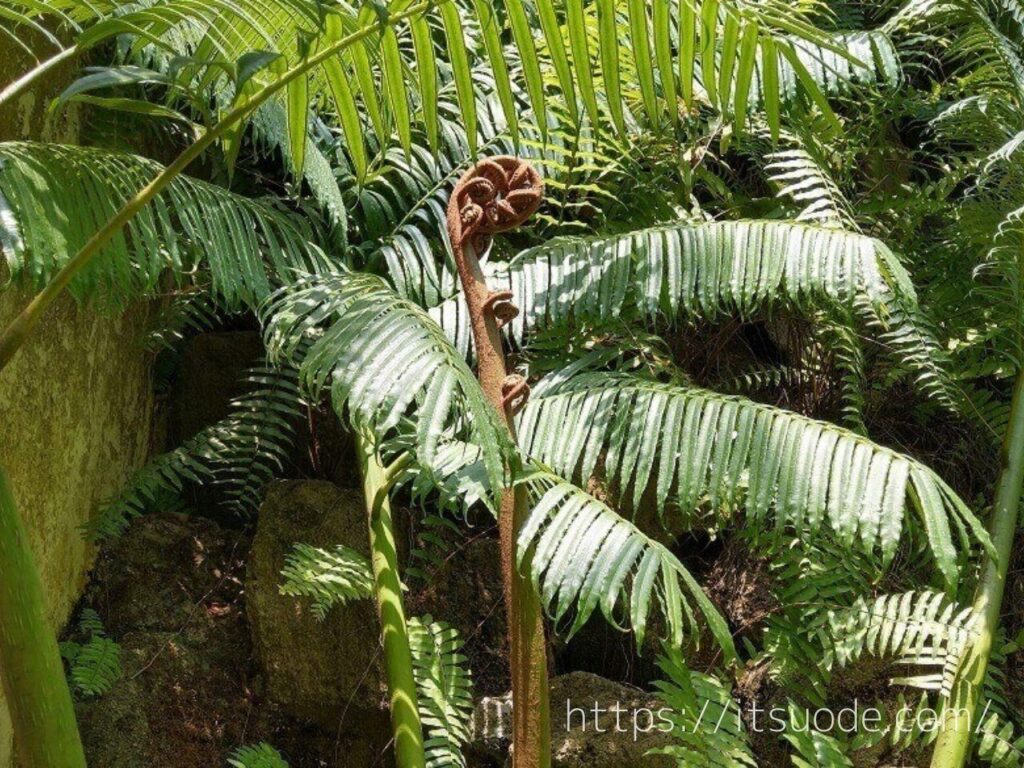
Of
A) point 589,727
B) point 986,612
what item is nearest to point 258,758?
point 589,727

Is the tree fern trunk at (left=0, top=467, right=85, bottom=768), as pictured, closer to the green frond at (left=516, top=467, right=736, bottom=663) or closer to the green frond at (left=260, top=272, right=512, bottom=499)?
the green frond at (left=260, top=272, right=512, bottom=499)

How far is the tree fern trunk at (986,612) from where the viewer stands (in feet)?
6.43

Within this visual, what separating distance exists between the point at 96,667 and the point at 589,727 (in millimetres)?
932

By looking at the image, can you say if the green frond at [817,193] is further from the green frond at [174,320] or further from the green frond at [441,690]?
the green frond at [174,320]

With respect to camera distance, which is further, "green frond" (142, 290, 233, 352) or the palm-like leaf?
"green frond" (142, 290, 233, 352)

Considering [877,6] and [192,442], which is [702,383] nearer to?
[192,442]

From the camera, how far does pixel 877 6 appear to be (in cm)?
365

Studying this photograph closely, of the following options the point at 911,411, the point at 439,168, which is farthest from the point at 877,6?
the point at 439,168

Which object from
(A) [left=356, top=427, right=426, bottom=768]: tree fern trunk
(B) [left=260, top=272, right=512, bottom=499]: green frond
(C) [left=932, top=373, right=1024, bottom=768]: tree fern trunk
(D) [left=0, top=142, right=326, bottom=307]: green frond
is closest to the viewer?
(B) [left=260, top=272, right=512, bottom=499]: green frond

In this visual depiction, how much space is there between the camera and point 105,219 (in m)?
1.70

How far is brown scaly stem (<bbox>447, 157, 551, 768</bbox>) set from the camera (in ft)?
5.15

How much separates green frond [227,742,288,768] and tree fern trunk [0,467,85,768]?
888 mm

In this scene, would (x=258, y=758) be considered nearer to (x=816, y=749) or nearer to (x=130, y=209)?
(x=816, y=749)

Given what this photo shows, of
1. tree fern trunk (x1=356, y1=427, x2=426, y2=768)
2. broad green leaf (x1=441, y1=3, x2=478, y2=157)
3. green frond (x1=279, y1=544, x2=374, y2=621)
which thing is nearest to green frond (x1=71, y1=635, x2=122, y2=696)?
green frond (x1=279, y1=544, x2=374, y2=621)
